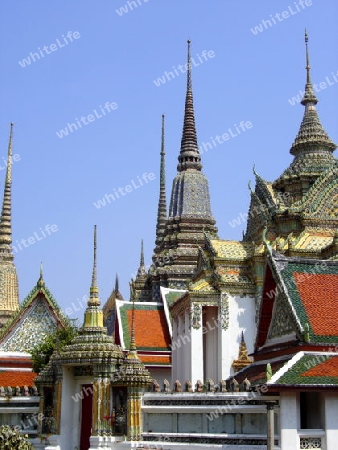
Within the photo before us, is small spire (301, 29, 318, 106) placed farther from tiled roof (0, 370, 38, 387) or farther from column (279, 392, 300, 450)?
column (279, 392, 300, 450)

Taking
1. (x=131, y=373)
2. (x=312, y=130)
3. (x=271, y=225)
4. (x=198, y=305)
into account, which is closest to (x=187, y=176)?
(x=312, y=130)

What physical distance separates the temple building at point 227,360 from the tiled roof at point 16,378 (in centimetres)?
105

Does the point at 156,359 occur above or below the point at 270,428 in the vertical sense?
above

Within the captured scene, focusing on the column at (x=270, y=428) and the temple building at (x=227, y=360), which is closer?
the column at (x=270, y=428)

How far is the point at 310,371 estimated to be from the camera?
13.3m

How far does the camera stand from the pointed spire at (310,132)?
32.8 meters

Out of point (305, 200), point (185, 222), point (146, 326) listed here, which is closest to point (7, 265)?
point (146, 326)

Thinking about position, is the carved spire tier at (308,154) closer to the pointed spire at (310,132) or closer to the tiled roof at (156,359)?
the pointed spire at (310,132)

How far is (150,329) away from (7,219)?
1144 cm

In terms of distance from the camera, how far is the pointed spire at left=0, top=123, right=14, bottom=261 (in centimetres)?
3591

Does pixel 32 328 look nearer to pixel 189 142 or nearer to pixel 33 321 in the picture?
pixel 33 321

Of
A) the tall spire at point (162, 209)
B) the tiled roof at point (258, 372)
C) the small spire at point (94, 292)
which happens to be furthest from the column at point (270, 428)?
the tall spire at point (162, 209)

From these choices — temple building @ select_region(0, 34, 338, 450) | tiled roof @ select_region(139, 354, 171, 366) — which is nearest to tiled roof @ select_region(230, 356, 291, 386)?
temple building @ select_region(0, 34, 338, 450)

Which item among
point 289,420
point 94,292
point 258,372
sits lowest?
point 289,420
